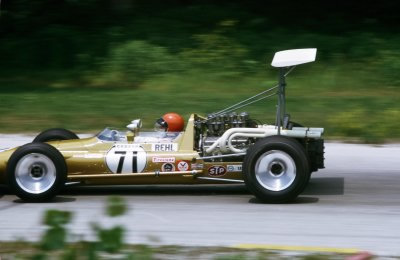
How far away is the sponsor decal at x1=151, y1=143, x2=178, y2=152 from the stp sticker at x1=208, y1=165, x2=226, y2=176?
Result: 441mm

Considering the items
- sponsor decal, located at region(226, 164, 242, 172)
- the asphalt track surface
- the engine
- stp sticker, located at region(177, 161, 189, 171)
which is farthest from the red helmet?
sponsor decal, located at region(226, 164, 242, 172)

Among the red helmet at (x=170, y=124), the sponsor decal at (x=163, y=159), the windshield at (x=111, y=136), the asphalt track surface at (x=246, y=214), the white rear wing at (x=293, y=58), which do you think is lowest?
the asphalt track surface at (x=246, y=214)

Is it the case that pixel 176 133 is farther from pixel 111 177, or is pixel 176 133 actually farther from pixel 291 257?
pixel 291 257

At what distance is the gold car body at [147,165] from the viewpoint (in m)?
9.80

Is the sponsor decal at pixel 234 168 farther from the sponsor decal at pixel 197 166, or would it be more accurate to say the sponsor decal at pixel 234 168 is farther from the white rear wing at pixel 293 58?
the white rear wing at pixel 293 58

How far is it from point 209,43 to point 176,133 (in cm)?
1001

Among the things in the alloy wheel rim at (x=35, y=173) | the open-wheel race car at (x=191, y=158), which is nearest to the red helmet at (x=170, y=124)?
the open-wheel race car at (x=191, y=158)

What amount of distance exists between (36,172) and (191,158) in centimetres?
161

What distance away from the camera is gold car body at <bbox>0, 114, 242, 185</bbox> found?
386 inches

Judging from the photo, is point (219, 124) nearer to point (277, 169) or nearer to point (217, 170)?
point (217, 170)

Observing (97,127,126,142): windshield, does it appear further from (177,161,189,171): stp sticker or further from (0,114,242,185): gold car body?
(177,161,189,171): stp sticker

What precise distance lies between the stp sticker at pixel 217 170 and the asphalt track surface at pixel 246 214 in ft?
0.91

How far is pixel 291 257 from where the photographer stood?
23.2ft

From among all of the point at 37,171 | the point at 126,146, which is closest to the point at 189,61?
the point at 126,146
